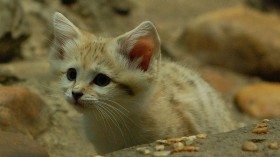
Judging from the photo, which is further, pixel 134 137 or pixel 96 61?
pixel 134 137

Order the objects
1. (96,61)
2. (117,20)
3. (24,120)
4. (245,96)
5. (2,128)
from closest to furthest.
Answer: (96,61), (2,128), (24,120), (245,96), (117,20)

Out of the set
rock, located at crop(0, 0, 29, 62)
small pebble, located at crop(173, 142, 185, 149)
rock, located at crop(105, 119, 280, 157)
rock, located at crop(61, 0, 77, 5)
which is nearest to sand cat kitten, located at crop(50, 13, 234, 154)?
rock, located at crop(105, 119, 280, 157)

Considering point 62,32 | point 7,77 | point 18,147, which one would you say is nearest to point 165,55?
point 7,77

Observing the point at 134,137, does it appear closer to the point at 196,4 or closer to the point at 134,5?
the point at 134,5

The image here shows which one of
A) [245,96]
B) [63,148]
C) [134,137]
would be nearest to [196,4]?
[245,96]

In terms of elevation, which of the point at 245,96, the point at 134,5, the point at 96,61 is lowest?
the point at 245,96

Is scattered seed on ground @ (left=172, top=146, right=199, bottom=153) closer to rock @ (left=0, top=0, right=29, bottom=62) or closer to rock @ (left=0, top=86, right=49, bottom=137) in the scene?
rock @ (left=0, top=86, right=49, bottom=137)
